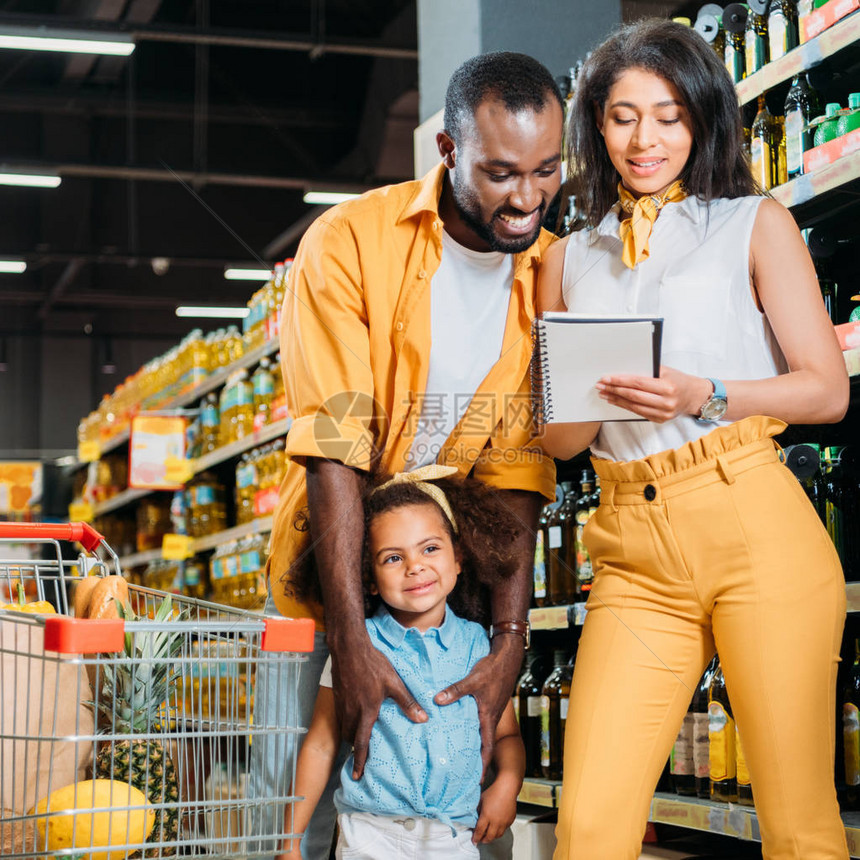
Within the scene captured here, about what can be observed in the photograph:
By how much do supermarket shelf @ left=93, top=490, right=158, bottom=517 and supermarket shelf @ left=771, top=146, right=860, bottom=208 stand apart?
617 cm

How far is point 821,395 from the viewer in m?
1.90

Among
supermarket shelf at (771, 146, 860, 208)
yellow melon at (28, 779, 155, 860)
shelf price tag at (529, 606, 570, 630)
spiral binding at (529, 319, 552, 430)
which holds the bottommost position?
yellow melon at (28, 779, 155, 860)

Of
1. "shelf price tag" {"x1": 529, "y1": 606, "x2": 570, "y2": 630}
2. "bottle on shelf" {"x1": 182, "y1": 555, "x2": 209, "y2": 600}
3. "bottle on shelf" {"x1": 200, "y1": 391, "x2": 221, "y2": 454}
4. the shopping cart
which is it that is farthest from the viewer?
"bottle on shelf" {"x1": 182, "y1": 555, "x2": 209, "y2": 600}

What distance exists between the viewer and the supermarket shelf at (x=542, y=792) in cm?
346

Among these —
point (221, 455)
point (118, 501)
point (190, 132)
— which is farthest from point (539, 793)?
point (190, 132)

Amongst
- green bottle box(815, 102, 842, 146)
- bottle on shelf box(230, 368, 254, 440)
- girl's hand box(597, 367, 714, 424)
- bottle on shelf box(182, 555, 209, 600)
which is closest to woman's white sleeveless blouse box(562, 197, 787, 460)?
girl's hand box(597, 367, 714, 424)

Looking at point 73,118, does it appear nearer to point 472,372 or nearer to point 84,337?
point 84,337

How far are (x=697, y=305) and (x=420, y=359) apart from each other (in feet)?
1.68

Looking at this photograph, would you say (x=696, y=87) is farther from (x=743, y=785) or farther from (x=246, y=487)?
(x=246, y=487)

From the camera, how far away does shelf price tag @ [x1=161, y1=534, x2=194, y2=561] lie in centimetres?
677

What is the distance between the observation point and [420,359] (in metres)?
2.16

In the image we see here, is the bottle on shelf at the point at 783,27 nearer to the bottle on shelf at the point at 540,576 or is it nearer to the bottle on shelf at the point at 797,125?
the bottle on shelf at the point at 797,125

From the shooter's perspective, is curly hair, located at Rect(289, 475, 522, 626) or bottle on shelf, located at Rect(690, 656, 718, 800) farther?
bottle on shelf, located at Rect(690, 656, 718, 800)

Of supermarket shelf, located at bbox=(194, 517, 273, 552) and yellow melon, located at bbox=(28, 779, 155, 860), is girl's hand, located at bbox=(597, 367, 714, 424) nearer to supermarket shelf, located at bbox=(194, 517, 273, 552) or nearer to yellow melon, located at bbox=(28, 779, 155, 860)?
yellow melon, located at bbox=(28, 779, 155, 860)
